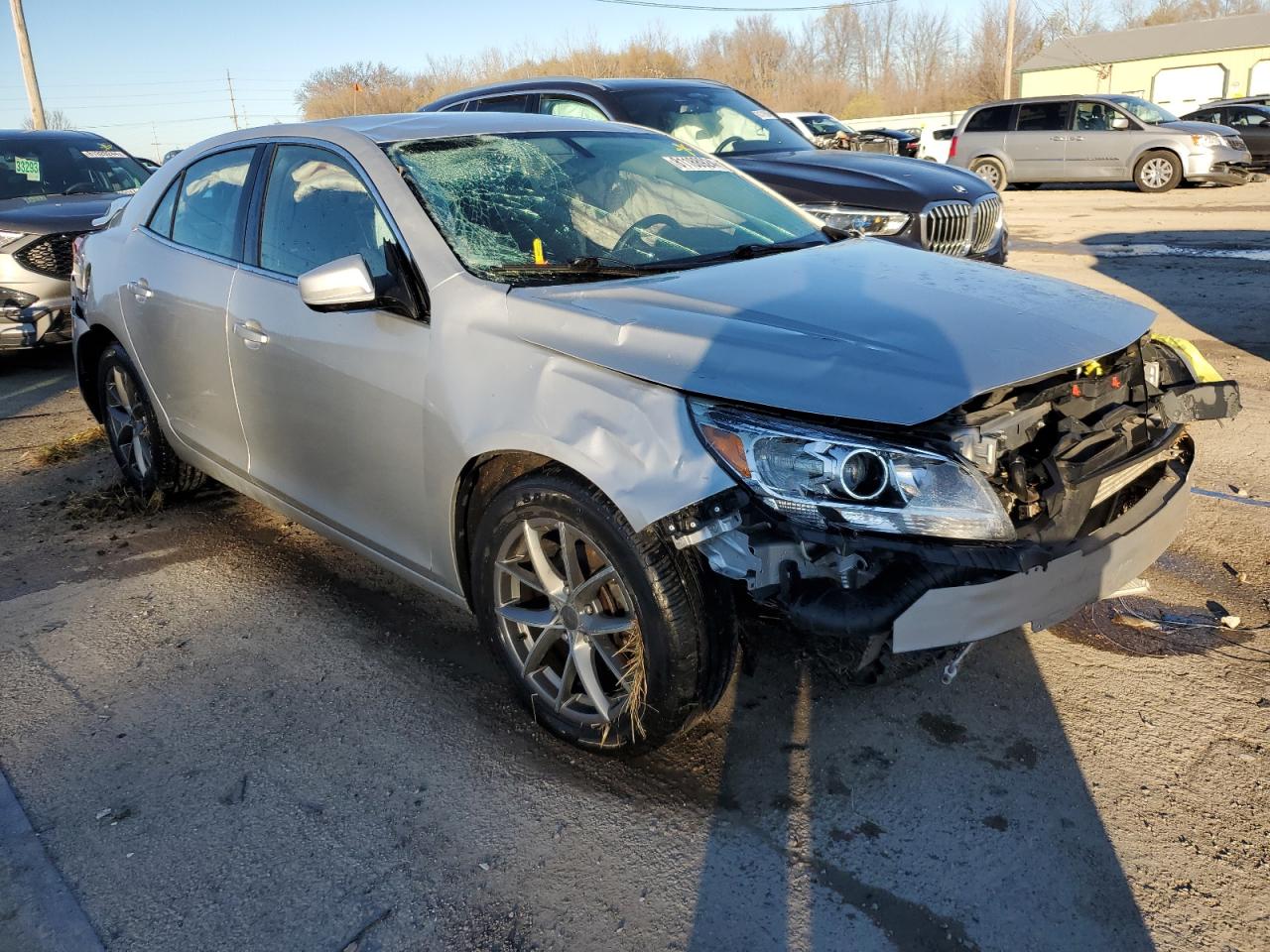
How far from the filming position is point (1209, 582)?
3785 millimetres

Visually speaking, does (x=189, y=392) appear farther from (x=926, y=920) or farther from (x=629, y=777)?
(x=926, y=920)

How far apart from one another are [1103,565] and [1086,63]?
183ft

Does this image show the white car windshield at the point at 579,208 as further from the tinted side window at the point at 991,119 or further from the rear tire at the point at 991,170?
the rear tire at the point at 991,170

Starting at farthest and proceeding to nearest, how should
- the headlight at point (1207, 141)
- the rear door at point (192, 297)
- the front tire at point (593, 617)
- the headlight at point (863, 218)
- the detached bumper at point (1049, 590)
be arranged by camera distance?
the headlight at point (1207, 141)
the headlight at point (863, 218)
the rear door at point (192, 297)
the front tire at point (593, 617)
the detached bumper at point (1049, 590)

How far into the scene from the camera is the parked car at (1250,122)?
2136cm

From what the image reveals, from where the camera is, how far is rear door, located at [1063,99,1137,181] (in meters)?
18.3

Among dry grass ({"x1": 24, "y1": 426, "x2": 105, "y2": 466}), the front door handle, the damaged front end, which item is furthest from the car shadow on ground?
dry grass ({"x1": 24, "y1": 426, "x2": 105, "y2": 466})

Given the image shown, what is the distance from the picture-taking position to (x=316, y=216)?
3650 mm

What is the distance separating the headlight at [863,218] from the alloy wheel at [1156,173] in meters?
14.1

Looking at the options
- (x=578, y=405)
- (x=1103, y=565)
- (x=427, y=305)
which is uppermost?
(x=427, y=305)

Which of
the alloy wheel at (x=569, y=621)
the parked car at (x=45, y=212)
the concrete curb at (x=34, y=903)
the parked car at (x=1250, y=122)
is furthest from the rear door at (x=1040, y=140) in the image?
the concrete curb at (x=34, y=903)

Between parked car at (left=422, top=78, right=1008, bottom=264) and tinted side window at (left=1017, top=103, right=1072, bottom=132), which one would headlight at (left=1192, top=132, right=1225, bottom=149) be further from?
parked car at (left=422, top=78, right=1008, bottom=264)


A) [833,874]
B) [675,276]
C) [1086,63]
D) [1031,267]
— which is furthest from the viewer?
[1086,63]

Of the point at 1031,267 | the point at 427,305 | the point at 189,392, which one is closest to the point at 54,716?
the point at 189,392
